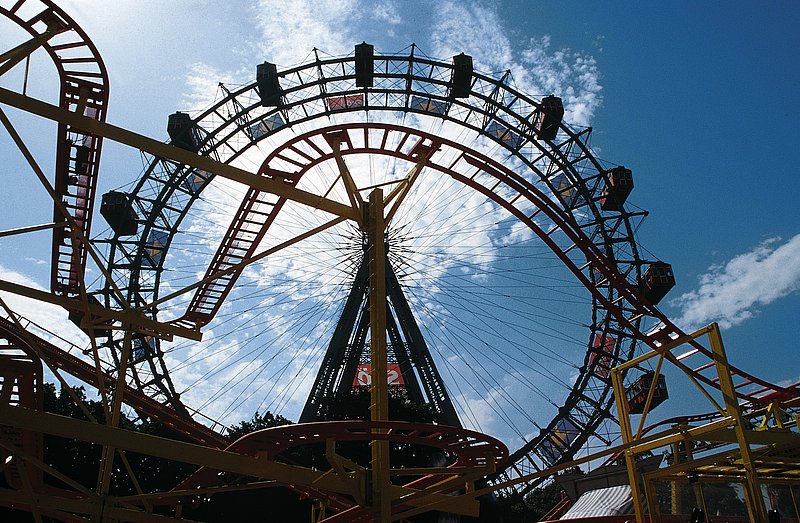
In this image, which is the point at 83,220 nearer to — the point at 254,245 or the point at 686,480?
the point at 254,245

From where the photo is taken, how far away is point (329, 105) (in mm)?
33625

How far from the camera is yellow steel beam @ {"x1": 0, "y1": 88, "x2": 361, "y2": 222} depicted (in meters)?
9.71

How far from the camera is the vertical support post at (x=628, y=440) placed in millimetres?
13750

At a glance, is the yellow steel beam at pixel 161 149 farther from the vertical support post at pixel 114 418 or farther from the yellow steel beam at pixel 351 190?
the vertical support post at pixel 114 418

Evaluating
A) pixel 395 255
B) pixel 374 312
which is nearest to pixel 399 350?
pixel 395 255

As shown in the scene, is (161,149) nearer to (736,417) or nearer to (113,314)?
(113,314)

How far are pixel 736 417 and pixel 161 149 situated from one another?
1082 cm

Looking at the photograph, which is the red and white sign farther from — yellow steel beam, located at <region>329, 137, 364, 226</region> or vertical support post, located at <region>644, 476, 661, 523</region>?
yellow steel beam, located at <region>329, 137, 364, 226</region>

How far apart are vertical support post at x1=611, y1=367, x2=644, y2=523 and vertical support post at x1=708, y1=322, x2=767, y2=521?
208 centimetres

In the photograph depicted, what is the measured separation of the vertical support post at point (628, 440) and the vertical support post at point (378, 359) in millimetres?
5765

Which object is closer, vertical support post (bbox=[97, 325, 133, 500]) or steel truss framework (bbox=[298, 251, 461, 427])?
vertical support post (bbox=[97, 325, 133, 500])

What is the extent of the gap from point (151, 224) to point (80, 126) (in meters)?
24.3

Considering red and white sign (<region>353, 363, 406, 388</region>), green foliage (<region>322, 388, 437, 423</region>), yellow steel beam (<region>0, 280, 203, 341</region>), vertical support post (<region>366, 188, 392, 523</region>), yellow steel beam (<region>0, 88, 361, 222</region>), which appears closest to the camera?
yellow steel beam (<region>0, 88, 361, 222</region>)

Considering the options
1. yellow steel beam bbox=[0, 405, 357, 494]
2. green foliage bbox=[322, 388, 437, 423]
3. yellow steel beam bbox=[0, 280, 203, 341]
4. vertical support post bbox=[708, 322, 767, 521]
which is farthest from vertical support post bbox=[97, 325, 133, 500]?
green foliage bbox=[322, 388, 437, 423]
